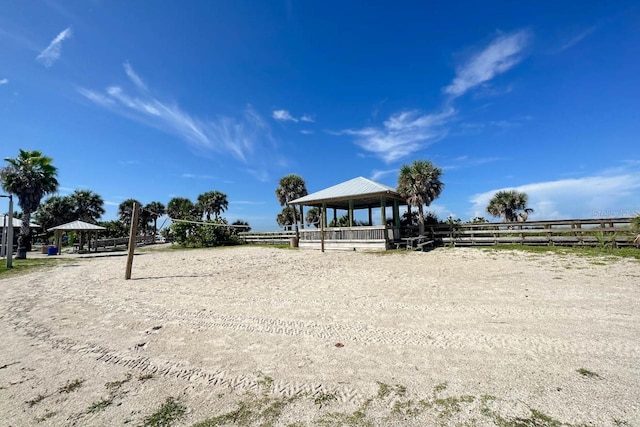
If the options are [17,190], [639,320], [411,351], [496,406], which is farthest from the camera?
[17,190]

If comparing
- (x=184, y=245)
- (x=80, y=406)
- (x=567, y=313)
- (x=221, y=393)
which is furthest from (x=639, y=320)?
(x=184, y=245)

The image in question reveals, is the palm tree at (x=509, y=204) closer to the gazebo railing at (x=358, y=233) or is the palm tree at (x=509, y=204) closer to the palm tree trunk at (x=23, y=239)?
the gazebo railing at (x=358, y=233)

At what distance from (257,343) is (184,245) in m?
25.0

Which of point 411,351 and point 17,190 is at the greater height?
point 17,190

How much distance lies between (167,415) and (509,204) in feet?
93.6

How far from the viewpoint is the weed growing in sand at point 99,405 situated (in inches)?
106

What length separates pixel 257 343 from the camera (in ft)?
13.6

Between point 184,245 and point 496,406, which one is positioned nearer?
point 496,406

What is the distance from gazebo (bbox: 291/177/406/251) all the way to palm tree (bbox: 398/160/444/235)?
3.05ft

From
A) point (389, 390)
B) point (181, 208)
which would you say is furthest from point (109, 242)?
point (389, 390)

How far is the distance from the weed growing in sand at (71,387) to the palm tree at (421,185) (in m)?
16.7

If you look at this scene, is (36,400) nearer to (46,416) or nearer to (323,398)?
(46,416)

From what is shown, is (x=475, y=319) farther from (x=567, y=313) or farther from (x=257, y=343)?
(x=257, y=343)

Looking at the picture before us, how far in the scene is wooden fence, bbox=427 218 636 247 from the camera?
13.2 meters
